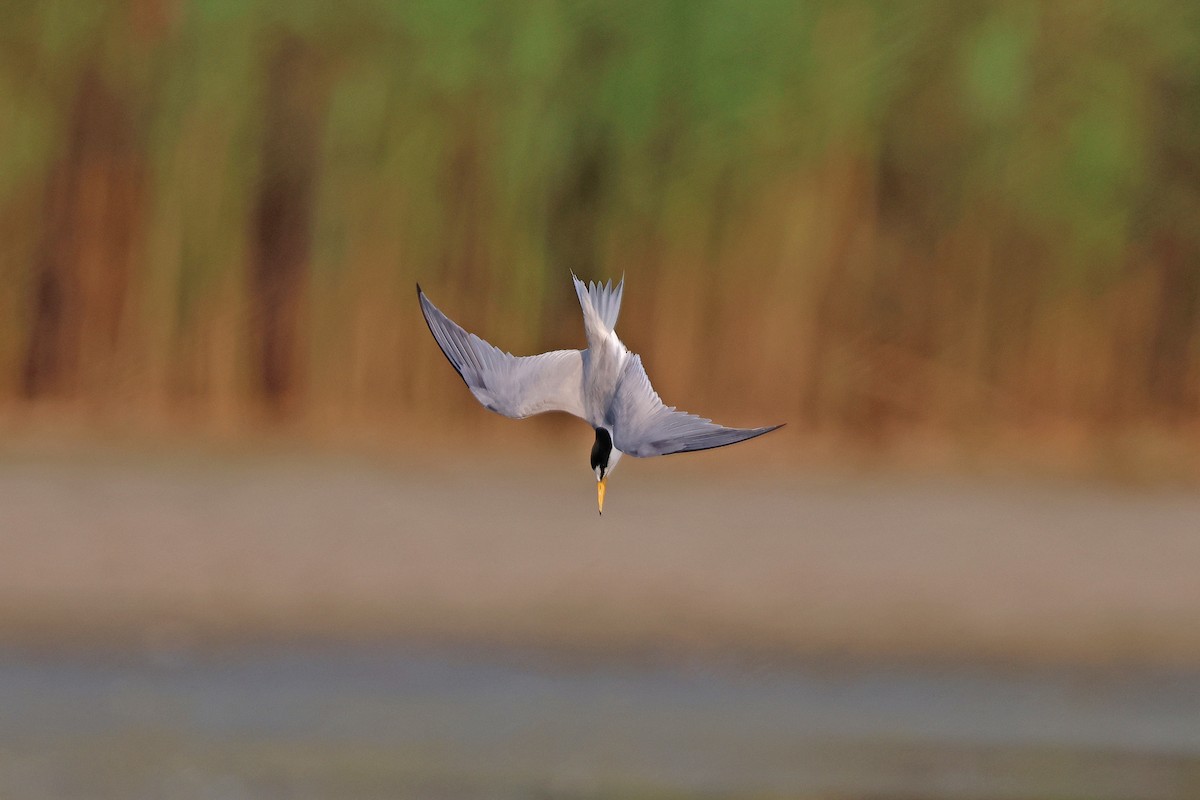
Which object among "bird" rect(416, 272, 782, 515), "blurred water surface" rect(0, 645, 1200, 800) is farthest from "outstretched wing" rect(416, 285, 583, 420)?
"blurred water surface" rect(0, 645, 1200, 800)

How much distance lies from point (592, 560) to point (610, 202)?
180cm

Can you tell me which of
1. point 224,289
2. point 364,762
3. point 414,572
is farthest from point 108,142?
point 364,762

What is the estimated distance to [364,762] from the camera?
20.1ft

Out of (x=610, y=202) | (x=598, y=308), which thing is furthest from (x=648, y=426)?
(x=610, y=202)

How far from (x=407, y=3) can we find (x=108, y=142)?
4.06 ft

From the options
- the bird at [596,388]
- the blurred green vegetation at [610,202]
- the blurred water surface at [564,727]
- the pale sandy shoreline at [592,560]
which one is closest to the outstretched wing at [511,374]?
the bird at [596,388]

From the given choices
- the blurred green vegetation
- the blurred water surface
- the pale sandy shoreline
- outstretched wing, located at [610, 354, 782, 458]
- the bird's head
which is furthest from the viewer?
the blurred green vegetation

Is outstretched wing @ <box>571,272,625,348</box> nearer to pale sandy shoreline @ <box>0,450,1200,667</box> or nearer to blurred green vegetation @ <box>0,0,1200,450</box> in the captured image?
A: pale sandy shoreline @ <box>0,450,1200,667</box>

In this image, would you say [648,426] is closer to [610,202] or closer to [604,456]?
[604,456]

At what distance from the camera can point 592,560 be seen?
796 cm

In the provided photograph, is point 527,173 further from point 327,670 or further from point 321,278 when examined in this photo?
point 327,670

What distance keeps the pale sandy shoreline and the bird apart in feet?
8.56

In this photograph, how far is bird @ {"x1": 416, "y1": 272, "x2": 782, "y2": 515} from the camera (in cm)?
441

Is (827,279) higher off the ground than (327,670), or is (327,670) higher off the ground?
(827,279)
